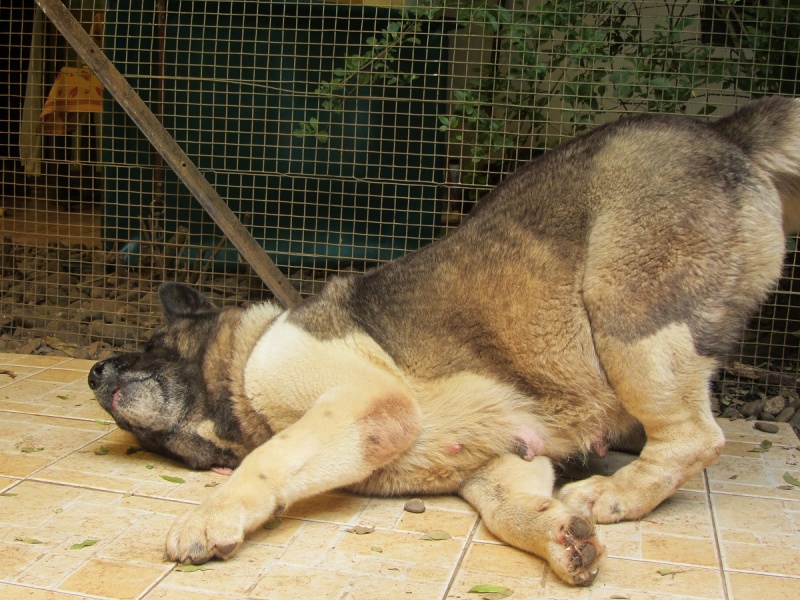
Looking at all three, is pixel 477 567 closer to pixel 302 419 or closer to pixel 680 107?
pixel 302 419

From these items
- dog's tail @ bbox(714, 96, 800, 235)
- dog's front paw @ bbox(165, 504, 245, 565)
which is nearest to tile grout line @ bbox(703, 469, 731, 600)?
dog's tail @ bbox(714, 96, 800, 235)

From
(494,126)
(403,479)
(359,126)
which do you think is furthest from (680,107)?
(403,479)

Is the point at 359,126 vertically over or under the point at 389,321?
over

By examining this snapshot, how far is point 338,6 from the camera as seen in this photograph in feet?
20.2

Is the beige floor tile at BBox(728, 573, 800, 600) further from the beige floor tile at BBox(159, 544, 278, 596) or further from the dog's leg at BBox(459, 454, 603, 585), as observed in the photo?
the beige floor tile at BBox(159, 544, 278, 596)

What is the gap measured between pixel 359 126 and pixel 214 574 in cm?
387

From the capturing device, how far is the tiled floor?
10.3 ft

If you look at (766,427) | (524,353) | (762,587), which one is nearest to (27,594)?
(524,353)

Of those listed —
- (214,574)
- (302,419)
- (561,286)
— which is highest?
(561,286)

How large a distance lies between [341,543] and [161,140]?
2994 millimetres

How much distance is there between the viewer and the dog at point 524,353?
3652 millimetres

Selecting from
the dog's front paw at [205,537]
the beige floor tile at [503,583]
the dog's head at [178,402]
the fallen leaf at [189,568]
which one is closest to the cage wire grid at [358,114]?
the dog's head at [178,402]

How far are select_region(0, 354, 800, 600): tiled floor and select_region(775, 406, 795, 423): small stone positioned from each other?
71 centimetres

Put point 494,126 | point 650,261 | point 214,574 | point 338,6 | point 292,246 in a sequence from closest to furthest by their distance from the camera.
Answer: point 214,574, point 650,261, point 494,126, point 338,6, point 292,246
